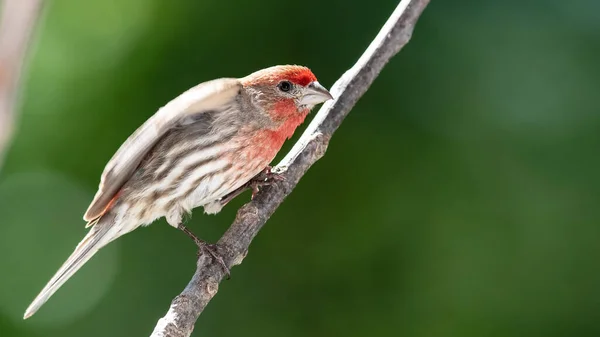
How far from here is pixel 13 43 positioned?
1.74 ft

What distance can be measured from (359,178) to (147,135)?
1.91 meters

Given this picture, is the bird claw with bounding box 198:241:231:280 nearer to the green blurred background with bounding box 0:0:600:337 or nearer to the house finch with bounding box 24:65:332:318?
the house finch with bounding box 24:65:332:318

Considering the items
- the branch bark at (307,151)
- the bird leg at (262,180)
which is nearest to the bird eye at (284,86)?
the branch bark at (307,151)

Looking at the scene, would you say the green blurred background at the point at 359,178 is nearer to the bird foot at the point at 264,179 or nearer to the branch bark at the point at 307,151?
the bird foot at the point at 264,179

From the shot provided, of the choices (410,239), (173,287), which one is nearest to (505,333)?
(410,239)

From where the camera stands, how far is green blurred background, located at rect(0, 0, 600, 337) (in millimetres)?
4004

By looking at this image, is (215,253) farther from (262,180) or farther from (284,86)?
(284,86)

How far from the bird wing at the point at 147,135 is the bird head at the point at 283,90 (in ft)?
0.64

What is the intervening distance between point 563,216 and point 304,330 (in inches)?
59.2

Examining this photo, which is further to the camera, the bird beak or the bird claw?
the bird beak

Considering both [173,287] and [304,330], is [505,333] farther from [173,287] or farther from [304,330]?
[173,287]

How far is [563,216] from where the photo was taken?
13.6 ft

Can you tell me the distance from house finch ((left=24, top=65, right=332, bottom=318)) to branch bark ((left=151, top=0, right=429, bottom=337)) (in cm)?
9

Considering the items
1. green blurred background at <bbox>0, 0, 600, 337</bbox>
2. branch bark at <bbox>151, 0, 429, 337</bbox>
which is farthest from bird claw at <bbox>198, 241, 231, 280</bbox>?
green blurred background at <bbox>0, 0, 600, 337</bbox>
